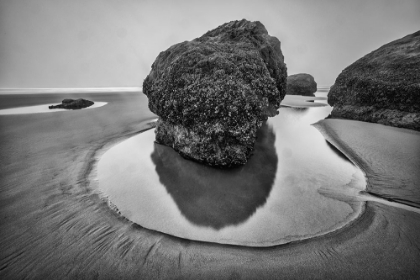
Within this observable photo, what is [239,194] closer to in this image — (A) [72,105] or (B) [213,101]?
(B) [213,101]

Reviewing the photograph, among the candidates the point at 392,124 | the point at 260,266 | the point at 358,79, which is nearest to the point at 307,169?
the point at 260,266

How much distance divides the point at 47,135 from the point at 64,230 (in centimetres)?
723

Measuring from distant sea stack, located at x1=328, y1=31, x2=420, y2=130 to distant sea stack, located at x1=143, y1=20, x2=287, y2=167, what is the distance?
7389 mm

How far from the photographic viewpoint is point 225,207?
3449 millimetres

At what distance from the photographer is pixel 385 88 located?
30.5 ft

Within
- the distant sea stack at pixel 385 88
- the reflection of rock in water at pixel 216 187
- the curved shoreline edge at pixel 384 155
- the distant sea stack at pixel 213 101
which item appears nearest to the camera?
the reflection of rock in water at pixel 216 187

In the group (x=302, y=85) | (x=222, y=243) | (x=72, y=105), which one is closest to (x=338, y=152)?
(x=222, y=243)

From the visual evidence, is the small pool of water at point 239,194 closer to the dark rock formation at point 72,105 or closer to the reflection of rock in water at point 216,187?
the reflection of rock in water at point 216,187

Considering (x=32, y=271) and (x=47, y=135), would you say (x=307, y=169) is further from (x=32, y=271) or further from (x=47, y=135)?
(x=47, y=135)

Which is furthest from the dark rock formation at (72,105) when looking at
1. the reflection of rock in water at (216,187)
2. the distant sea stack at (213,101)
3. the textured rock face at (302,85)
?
the textured rock face at (302,85)

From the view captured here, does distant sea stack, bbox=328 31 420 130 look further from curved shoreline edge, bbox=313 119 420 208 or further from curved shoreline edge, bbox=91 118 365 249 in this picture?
curved shoreline edge, bbox=91 118 365 249

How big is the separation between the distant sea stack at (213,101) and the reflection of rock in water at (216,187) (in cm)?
35

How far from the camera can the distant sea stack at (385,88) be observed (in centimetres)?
845

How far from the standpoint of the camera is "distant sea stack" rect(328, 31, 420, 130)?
8445 millimetres
